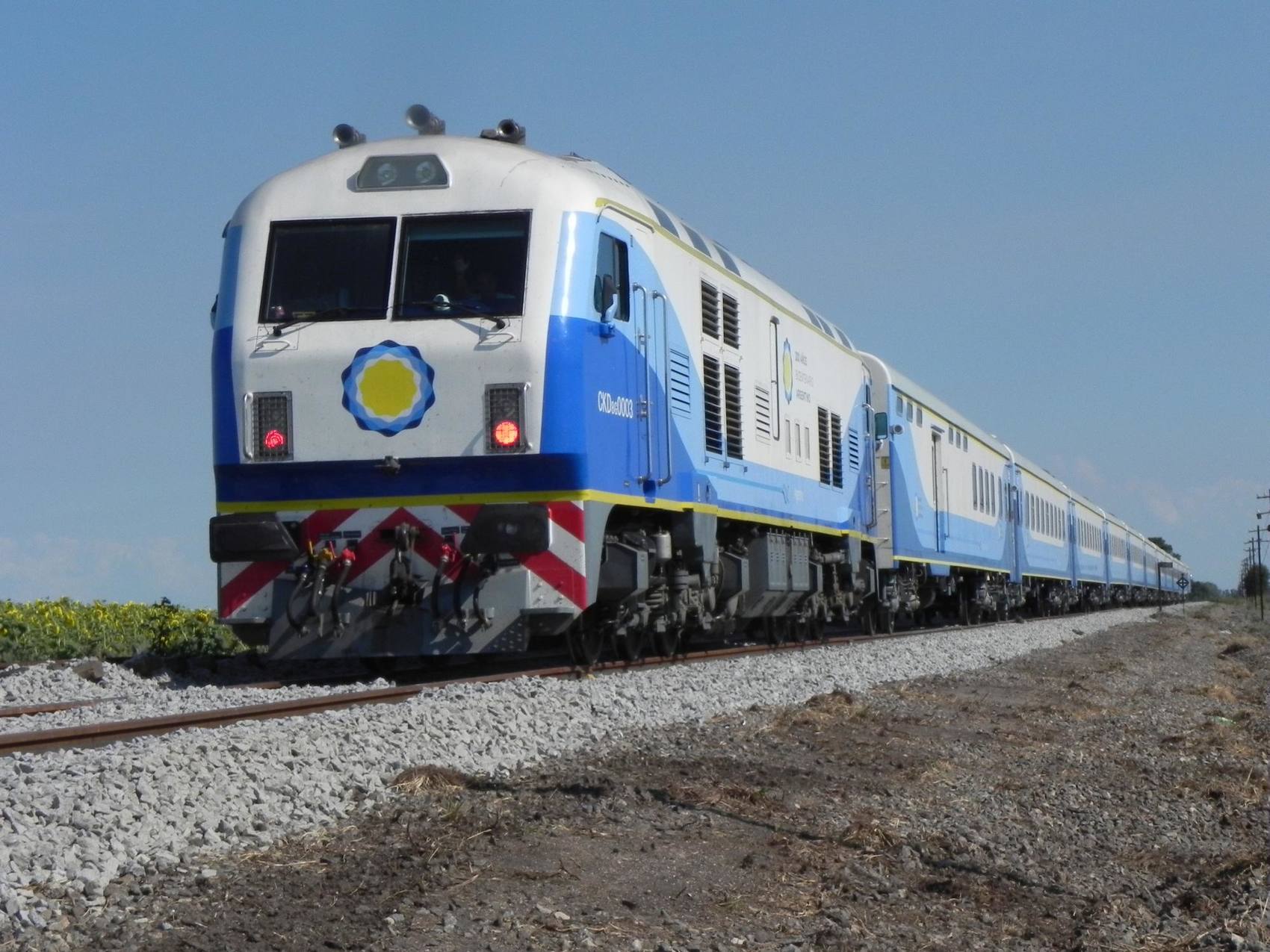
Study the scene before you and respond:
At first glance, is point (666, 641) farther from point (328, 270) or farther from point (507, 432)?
point (328, 270)

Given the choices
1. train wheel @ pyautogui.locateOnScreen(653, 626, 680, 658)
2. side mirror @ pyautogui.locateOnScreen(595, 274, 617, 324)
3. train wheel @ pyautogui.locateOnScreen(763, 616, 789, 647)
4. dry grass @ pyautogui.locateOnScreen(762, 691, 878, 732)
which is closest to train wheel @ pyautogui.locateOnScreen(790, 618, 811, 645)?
train wheel @ pyautogui.locateOnScreen(763, 616, 789, 647)

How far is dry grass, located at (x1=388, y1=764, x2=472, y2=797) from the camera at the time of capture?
5844 millimetres

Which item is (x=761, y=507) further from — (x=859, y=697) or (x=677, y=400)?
(x=859, y=697)

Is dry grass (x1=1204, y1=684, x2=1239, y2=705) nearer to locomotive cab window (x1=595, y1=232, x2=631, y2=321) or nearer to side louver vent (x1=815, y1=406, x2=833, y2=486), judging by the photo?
side louver vent (x1=815, y1=406, x2=833, y2=486)

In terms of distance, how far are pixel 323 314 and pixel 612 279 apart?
2.00 meters

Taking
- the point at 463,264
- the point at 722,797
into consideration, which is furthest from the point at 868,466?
the point at 722,797

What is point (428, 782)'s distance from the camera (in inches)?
234

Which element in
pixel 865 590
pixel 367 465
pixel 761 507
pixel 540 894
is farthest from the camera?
pixel 865 590

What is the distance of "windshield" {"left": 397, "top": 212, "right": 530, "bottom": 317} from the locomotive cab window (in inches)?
24.5

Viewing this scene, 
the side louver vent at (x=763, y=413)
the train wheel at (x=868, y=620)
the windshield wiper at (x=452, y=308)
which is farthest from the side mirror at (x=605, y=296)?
the train wheel at (x=868, y=620)

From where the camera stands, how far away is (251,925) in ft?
13.1

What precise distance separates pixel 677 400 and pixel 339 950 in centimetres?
801

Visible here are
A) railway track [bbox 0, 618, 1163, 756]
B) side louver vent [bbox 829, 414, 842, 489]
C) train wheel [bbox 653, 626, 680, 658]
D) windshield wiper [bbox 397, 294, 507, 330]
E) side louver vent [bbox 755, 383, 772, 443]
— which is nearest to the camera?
railway track [bbox 0, 618, 1163, 756]

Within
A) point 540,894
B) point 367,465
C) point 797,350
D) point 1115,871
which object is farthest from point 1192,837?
point 797,350
